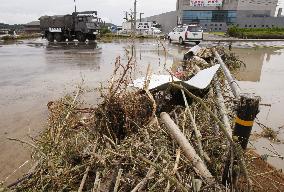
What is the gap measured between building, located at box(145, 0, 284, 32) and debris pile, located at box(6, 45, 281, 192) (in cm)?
5706

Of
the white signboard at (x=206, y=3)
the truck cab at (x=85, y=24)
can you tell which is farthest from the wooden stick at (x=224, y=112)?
the white signboard at (x=206, y=3)

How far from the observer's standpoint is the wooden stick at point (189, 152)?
9.47 ft

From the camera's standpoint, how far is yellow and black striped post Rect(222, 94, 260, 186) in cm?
284

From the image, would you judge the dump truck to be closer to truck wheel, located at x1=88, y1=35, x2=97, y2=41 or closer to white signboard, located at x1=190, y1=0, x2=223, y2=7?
truck wheel, located at x1=88, y1=35, x2=97, y2=41

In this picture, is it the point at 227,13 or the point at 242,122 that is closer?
the point at 242,122

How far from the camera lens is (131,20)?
409 centimetres

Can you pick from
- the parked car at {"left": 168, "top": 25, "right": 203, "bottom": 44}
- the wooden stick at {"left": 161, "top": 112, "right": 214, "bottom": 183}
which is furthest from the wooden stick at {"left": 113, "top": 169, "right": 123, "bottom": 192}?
the parked car at {"left": 168, "top": 25, "right": 203, "bottom": 44}

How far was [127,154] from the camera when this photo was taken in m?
3.16

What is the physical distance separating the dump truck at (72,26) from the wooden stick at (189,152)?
2547 cm

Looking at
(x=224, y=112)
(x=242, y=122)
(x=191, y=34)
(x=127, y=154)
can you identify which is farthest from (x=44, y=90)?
(x=191, y=34)

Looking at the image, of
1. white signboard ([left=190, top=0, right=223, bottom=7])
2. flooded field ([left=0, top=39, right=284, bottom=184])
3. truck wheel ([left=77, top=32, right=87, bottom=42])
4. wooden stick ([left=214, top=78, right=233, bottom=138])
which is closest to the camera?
wooden stick ([left=214, top=78, right=233, bottom=138])

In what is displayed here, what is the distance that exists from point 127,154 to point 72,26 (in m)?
27.0

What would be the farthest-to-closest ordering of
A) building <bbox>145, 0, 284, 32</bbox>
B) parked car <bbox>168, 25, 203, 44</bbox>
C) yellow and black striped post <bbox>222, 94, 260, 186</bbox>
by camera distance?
building <bbox>145, 0, 284, 32</bbox> < parked car <bbox>168, 25, 203, 44</bbox> < yellow and black striped post <bbox>222, 94, 260, 186</bbox>

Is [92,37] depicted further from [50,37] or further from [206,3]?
[206,3]
